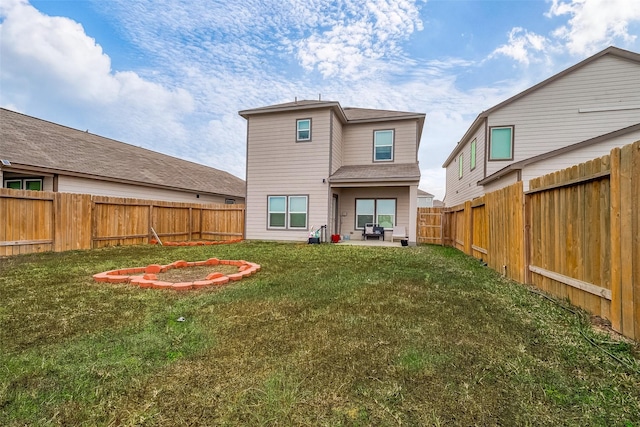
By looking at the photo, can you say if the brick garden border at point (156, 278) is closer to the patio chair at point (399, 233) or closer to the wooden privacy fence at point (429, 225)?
the patio chair at point (399, 233)

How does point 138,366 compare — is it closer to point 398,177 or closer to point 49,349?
point 49,349

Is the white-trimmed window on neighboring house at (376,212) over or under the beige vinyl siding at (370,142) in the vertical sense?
under

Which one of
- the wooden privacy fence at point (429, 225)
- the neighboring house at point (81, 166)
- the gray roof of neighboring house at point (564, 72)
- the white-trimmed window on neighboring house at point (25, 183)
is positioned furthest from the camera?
the wooden privacy fence at point (429, 225)

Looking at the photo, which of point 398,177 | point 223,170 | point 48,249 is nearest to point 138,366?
point 48,249

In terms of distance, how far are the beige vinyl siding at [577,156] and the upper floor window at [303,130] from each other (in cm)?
832

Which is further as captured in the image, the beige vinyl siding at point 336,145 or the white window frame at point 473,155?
the white window frame at point 473,155

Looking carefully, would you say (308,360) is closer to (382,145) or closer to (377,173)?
(377,173)

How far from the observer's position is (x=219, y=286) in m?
5.14

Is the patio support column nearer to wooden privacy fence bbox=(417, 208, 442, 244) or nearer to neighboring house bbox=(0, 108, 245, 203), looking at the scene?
wooden privacy fence bbox=(417, 208, 442, 244)

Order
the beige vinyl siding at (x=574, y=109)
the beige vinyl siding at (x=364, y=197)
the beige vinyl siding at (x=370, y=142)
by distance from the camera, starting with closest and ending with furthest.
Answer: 1. the beige vinyl siding at (x=574, y=109)
2. the beige vinyl siding at (x=370, y=142)
3. the beige vinyl siding at (x=364, y=197)

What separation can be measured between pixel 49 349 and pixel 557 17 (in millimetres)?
16052

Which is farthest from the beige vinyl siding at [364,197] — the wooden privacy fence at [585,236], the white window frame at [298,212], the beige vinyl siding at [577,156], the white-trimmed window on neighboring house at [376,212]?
the wooden privacy fence at [585,236]

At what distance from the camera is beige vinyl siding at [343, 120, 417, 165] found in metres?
14.1

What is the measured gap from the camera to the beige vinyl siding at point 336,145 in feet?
45.0
